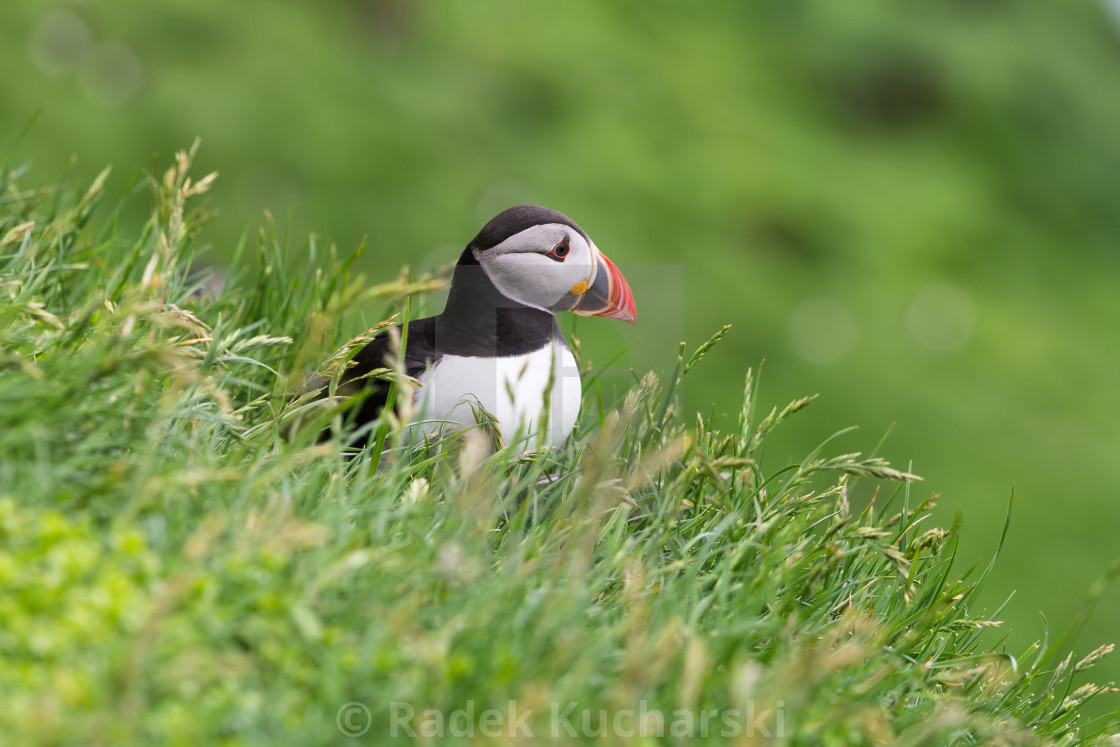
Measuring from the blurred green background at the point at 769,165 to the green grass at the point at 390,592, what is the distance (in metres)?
4.73

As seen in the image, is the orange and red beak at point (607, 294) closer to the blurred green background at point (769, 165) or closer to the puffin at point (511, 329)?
the puffin at point (511, 329)

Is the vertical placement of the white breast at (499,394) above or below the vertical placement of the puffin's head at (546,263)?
below

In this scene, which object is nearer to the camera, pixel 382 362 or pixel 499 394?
pixel 499 394

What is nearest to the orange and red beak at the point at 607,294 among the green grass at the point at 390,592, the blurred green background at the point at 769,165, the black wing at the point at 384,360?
the green grass at the point at 390,592

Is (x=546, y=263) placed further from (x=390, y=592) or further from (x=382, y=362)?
(x=390, y=592)

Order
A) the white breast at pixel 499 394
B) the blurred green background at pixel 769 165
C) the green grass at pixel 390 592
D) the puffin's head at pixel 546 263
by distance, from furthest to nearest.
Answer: the blurred green background at pixel 769 165, the puffin's head at pixel 546 263, the white breast at pixel 499 394, the green grass at pixel 390 592

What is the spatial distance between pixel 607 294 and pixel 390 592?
1.48 metres

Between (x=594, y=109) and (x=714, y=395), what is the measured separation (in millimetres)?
4664

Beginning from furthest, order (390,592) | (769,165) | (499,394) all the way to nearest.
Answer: (769,165), (499,394), (390,592)

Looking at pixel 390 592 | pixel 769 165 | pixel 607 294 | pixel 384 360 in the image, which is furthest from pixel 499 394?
pixel 769 165

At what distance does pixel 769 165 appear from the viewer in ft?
37.7

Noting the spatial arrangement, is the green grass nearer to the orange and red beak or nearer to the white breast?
the white breast

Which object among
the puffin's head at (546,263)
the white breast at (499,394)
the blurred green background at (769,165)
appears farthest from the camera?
the blurred green background at (769,165)

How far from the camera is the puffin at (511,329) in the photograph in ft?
9.55
